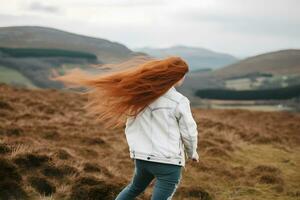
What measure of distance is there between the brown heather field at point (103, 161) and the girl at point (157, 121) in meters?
2.26

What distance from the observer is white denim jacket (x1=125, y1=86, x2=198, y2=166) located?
16.8ft

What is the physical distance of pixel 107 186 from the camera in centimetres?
780

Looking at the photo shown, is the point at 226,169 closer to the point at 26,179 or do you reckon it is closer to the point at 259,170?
the point at 259,170

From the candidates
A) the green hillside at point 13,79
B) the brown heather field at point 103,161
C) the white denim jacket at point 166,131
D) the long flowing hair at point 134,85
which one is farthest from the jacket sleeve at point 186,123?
the green hillside at point 13,79

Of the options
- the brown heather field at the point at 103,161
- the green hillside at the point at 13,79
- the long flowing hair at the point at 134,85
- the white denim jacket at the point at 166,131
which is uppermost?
the long flowing hair at the point at 134,85

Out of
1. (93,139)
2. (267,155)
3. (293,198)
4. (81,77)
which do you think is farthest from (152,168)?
(267,155)

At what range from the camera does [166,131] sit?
5.20 metres

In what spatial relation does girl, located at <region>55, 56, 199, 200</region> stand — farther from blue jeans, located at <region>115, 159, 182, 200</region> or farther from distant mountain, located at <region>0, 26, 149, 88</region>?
distant mountain, located at <region>0, 26, 149, 88</region>

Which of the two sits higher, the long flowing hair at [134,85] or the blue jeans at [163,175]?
the long flowing hair at [134,85]

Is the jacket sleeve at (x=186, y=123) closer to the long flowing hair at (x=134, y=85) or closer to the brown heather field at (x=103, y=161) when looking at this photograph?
the long flowing hair at (x=134, y=85)

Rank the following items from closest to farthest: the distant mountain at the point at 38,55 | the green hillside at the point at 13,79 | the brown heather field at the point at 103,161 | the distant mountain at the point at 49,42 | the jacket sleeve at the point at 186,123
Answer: the jacket sleeve at the point at 186,123 → the brown heather field at the point at 103,161 → the green hillside at the point at 13,79 → the distant mountain at the point at 38,55 → the distant mountain at the point at 49,42

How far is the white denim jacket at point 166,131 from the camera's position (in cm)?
512

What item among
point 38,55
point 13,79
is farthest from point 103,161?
point 38,55

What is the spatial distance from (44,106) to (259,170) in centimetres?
963
